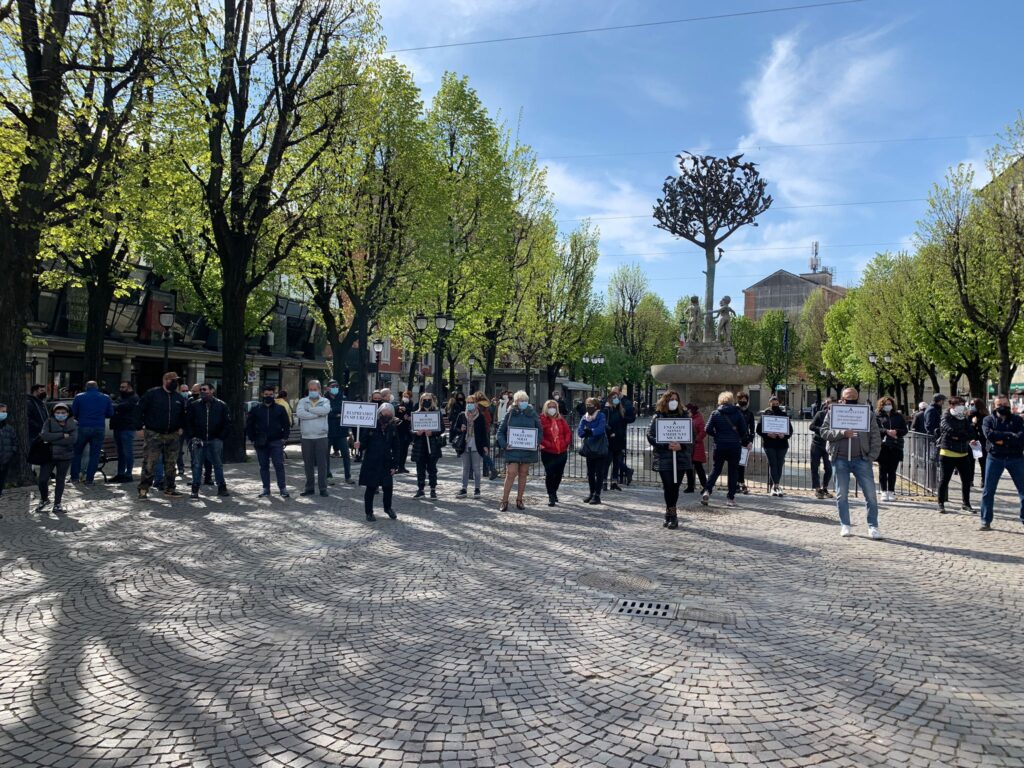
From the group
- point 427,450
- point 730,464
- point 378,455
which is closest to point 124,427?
point 427,450

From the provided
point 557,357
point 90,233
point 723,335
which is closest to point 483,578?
point 90,233

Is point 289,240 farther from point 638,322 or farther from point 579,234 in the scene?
point 638,322

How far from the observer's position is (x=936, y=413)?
13.5 metres

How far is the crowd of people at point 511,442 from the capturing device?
9133 millimetres

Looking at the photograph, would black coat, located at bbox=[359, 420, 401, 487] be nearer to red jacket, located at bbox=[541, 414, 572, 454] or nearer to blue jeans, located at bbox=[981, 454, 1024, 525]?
red jacket, located at bbox=[541, 414, 572, 454]

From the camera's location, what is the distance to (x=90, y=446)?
12.0m

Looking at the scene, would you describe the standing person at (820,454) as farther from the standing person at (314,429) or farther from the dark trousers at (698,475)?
the standing person at (314,429)

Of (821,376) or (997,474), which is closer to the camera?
(997,474)

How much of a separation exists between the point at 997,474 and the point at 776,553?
4.06m

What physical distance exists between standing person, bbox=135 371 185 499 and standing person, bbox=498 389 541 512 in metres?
5.42

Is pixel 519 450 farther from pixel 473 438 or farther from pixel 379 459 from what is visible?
pixel 379 459

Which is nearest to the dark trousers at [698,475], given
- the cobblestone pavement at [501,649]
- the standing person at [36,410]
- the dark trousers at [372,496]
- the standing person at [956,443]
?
the cobblestone pavement at [501,649]

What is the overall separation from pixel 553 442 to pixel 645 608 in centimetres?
541

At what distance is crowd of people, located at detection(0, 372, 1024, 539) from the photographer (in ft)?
30.0
